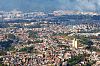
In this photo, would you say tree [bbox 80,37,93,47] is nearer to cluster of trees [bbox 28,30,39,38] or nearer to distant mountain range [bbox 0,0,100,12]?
cluster of trees [bbox 28,30,39,38]

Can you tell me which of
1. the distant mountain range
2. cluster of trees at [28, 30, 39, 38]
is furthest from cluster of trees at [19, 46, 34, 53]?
the distant mountain range

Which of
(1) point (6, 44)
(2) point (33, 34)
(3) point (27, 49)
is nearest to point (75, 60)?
(3) point (27, 49)

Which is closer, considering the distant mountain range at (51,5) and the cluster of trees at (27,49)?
the cluster of trees at (27,49)

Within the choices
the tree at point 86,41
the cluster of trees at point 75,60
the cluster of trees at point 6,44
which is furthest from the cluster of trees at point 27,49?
the tree at point 86,41

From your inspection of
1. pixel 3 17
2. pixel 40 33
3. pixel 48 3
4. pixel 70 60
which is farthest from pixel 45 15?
pixel 70 60

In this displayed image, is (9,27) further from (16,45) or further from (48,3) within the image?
(48,3)

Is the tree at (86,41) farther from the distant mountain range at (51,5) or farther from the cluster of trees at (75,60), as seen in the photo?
the distant mountain range at (51,5)

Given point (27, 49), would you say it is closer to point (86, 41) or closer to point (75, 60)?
point (75, 60)

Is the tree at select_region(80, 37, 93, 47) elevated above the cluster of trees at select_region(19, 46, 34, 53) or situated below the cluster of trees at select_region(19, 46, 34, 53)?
below
